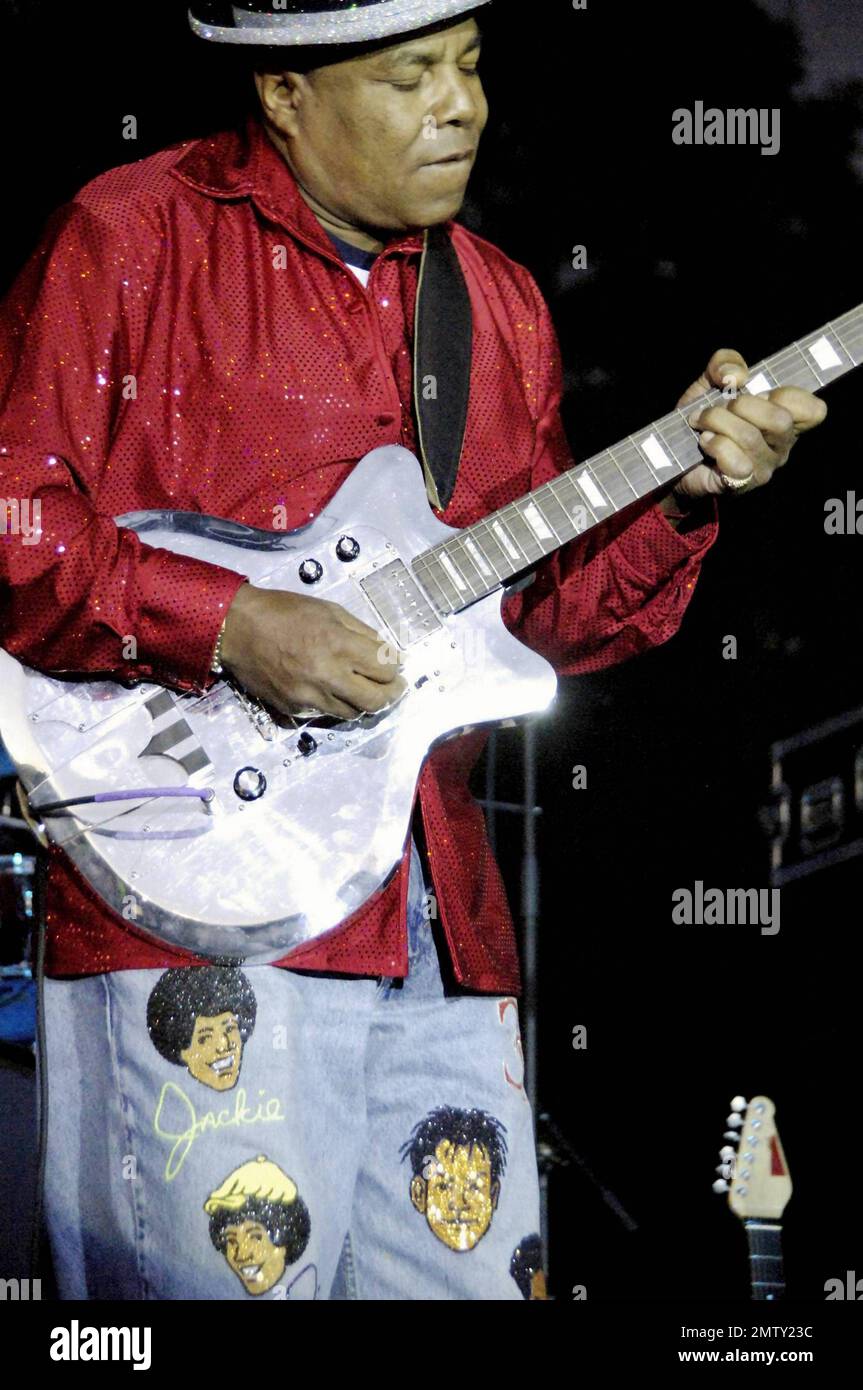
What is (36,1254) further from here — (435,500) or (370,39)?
(370,39)

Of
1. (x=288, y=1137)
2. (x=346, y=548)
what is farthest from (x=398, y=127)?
(x=288, y=1137)

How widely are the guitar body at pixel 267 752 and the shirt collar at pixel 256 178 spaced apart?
0.43 m

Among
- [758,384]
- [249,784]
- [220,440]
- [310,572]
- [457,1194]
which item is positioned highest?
[758,384]

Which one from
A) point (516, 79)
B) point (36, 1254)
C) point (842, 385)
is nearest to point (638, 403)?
point (842, 385)

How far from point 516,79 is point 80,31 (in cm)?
102

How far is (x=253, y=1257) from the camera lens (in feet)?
7.79

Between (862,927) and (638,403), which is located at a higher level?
(638,403)

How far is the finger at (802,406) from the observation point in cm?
275

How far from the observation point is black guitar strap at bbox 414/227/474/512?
2795 millimetres

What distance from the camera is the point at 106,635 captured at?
8.05 ft

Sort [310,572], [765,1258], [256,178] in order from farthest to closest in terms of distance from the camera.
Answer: [765,1258] < [256,178] < [310,572]

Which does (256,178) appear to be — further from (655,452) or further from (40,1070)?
(40,1070)

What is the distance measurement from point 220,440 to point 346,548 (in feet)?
0.86

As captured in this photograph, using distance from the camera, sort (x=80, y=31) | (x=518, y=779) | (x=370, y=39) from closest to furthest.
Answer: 1. (x=370, y=39)
2. (x=80, y=31)
3. (x=518, y=779)
